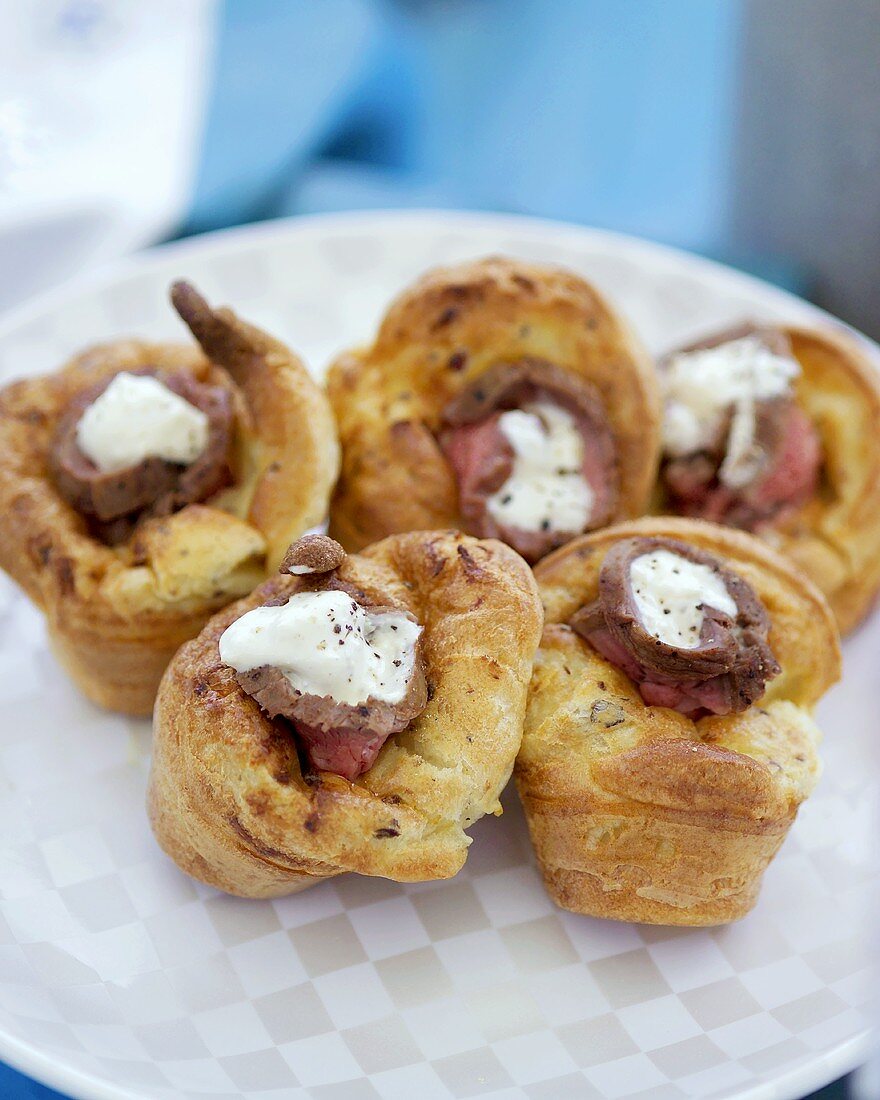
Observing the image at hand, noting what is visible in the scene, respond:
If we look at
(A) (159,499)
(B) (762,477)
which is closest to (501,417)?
(B) (762,477)

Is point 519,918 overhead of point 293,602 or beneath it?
beneath

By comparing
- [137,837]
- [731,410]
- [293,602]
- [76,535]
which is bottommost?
[137,837]

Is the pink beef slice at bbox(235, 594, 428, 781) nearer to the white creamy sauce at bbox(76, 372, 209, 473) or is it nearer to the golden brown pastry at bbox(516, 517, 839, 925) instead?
the golden brown pastry at bbox(516, 517, 839, 925)

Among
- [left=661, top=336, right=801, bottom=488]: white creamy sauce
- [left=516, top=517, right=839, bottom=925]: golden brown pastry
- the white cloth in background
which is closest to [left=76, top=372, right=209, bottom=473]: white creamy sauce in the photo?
[left=516, top=517, right=839, bottom=925]: golden brown pastry

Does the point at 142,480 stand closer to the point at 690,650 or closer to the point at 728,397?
the point at 690,650

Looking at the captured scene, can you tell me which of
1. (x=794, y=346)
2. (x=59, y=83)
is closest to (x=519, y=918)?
(x=794, y=346)

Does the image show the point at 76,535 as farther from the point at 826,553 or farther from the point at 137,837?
the point at 826,553
